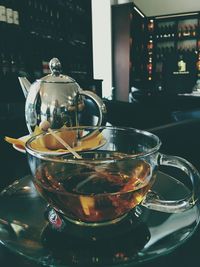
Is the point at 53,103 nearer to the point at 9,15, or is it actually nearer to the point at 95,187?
the point at 95,187

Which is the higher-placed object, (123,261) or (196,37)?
(196,37)

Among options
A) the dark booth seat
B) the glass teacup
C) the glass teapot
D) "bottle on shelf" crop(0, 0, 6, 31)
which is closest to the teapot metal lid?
the glass teapot

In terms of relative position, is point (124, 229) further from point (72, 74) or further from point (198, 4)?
point (198, 4)

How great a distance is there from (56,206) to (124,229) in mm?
85

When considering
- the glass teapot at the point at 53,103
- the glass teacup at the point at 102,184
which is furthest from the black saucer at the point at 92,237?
the glass teapot at the point at 53,103

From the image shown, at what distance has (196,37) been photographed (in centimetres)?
572

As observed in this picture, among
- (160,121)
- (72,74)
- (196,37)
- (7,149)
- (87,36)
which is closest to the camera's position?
(7,149)

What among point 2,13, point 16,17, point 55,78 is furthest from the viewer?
point 16,17

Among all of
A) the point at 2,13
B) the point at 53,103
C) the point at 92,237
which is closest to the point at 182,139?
the point at 53,103

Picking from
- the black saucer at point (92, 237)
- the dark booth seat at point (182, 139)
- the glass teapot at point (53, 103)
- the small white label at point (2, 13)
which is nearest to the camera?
the black saucer at point (92, 237)

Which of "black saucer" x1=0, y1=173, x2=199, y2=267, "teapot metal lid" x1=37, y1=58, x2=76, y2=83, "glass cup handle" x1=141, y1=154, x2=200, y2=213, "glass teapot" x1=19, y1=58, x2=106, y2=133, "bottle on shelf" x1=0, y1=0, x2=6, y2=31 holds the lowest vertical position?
"black saucer" x1=0, y1=173, x2=199, y2=267

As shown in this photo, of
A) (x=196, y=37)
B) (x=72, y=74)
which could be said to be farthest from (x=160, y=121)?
(x=196, y=37)

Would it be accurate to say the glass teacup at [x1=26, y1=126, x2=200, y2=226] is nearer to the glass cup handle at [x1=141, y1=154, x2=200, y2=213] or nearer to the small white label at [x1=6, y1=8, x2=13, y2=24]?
the glass cup handle at [x1=141, y1=154, x2=200, y2=213]

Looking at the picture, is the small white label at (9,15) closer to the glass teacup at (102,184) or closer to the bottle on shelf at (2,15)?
the bottle on shelf at (2,15)
